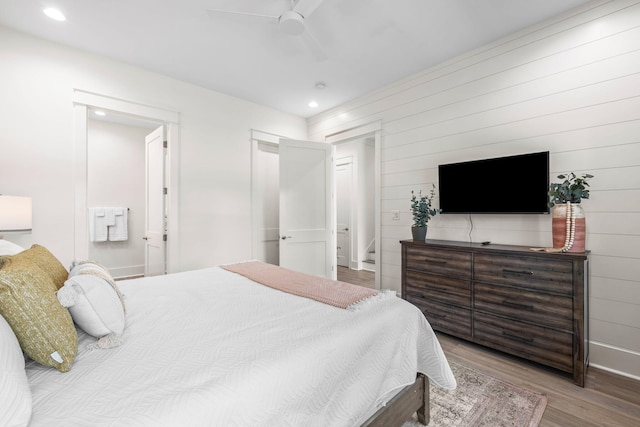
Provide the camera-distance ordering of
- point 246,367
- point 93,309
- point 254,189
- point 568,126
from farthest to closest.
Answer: point 254,189, point 568,126, point 93,309, point 246,367

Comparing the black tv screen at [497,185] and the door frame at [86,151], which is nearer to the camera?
the black tv screen at [497,185]

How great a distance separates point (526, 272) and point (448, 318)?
798 mm

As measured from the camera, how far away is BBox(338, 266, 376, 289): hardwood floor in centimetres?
465

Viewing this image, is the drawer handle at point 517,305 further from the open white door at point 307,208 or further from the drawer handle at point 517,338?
the open white door at point 307,208

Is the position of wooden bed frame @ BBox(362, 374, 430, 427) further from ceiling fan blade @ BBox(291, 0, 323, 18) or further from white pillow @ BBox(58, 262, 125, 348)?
ceiling fan blade @ BBox(291, 0, 323, 18)

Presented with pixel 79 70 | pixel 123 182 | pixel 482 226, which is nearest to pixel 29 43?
pixel 79 70

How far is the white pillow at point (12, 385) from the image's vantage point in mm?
646

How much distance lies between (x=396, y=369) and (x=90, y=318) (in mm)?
1363

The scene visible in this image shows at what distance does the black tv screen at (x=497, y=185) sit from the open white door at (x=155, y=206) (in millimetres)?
3254

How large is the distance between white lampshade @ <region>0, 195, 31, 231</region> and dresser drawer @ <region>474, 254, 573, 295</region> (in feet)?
11.7

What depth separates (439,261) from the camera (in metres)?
2.68

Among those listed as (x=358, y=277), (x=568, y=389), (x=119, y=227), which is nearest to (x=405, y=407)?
(x=568, y=389)

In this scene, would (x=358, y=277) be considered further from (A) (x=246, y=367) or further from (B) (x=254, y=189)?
(A) (x=246, y=367)

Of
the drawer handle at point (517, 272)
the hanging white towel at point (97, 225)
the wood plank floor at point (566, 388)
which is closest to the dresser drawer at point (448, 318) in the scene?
the wood plank floor at point (566, 388)
